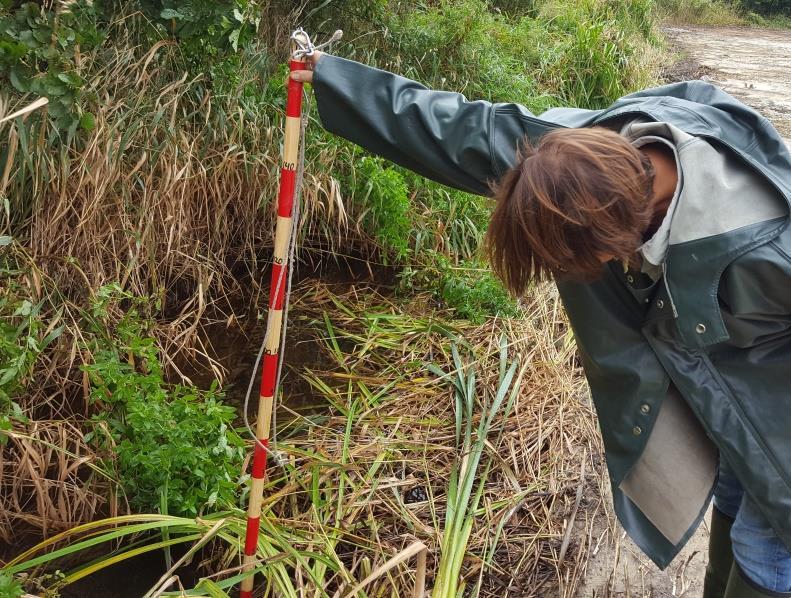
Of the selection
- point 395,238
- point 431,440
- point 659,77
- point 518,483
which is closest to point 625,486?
point 518,483

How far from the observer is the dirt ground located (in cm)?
256

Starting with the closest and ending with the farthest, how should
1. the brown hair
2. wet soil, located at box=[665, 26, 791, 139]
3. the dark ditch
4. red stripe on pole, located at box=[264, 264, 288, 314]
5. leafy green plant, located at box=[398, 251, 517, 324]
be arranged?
the brown hair < red stripe on pole, located at box=[264, 264, 288, 314] < the dark ditch < leafy green plant, located at box=[398, 251, 517, 324] < wet soil, located at box=[665, 26, 791, 139]

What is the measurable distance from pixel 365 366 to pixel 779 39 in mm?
13586

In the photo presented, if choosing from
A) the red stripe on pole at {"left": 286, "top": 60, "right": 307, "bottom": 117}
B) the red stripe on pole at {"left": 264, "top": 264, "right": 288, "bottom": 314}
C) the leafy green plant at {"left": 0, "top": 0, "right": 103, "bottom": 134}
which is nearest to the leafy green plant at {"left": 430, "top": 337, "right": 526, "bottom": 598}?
the red stripe on pole at {"left": 264, "top": 264, "right": 288, "bottom": 314}

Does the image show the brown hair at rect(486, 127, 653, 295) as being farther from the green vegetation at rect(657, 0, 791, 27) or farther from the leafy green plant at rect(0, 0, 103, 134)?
the green vegetation at rect(657, 0, 791, 27)

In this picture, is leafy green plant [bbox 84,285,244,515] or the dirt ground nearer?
leafy green plant [bbox 84,285,244,515]

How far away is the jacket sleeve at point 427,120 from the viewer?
1.77 m

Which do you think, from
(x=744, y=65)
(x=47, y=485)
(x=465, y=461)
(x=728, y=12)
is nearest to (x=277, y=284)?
(x=47, y=485)

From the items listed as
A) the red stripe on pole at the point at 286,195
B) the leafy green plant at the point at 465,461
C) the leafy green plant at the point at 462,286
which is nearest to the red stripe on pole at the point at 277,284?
the red stripe on pole at the point at 286,195

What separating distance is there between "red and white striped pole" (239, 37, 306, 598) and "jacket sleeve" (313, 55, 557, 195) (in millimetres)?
73

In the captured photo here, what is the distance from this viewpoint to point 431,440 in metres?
3.05

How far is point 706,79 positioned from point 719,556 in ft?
24.6

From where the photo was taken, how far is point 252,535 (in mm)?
2105

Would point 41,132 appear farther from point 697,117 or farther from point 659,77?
point 659,77
